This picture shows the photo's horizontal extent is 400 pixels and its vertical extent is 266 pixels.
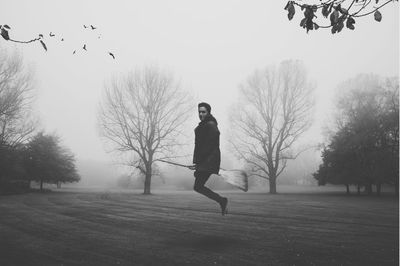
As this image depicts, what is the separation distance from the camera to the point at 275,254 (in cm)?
546

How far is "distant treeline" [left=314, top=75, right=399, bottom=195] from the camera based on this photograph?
34375mm

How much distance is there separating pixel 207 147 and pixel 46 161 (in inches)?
1509

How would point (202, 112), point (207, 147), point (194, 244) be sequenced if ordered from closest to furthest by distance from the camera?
1. point (194, 244)
2. point (207, 147)
3. point (202, 112)

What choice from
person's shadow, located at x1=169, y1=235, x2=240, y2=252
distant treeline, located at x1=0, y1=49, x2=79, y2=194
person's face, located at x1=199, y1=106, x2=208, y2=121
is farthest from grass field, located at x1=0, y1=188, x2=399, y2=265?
distant treeline, located at x1=0, y1=49, x2=79, y2=194

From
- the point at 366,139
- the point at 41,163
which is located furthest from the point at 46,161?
the point at 366,139

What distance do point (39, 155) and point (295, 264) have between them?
40.9m

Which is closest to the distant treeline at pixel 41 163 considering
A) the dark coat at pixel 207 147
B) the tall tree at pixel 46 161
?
the tall tree at pixel 46 161

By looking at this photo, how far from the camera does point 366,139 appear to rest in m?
35.0

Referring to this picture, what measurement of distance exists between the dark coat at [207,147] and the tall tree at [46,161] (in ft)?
124

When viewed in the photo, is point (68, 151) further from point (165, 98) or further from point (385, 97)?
point (385, 97)

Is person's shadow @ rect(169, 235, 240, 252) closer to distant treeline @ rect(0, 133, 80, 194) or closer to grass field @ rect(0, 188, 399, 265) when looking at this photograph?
grass field @ rect(0, 188, 399, 265)

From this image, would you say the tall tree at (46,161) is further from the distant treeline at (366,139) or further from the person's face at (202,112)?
the person's face at (202,112)

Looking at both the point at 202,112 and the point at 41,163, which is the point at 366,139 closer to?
the point at 202,112

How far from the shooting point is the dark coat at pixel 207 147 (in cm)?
654
